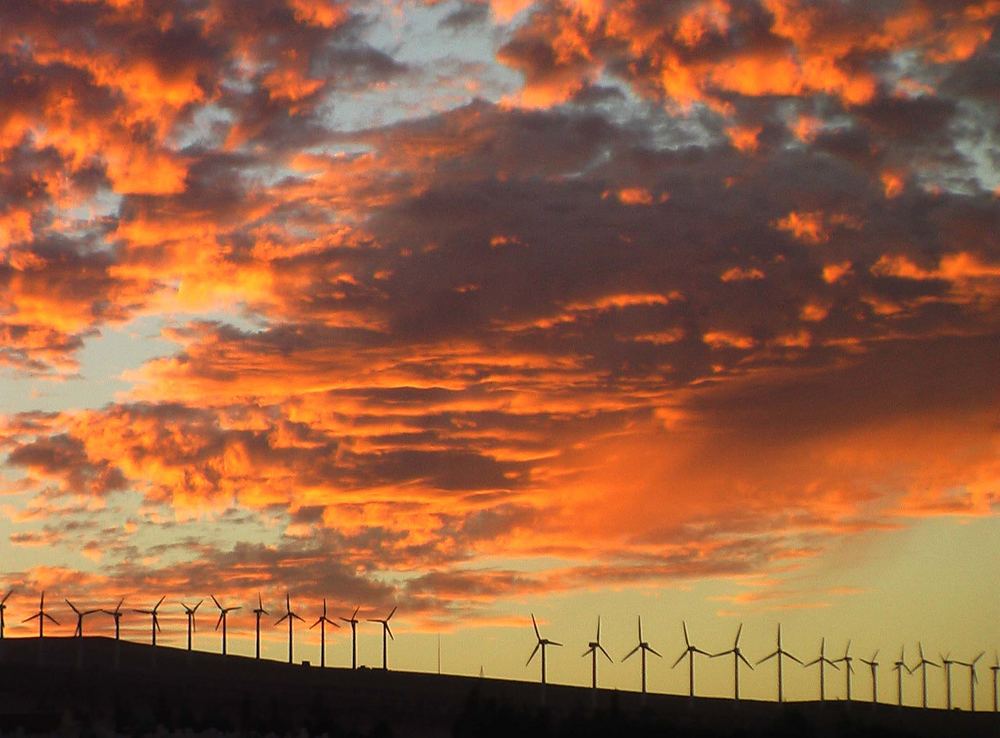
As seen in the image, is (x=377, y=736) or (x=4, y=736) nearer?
(x=4, y=736)

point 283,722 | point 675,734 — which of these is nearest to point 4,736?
point 283,722

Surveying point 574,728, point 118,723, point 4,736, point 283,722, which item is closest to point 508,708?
point 574,728

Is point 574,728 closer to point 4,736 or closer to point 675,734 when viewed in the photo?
point 675,734

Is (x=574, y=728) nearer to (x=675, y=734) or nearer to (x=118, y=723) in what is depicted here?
(x=675, y=734)

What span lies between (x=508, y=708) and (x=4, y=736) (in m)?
57.4

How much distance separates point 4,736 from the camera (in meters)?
164

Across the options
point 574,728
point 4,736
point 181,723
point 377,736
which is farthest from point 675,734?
point 4,736

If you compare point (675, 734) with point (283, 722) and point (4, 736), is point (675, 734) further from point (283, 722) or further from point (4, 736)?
point (4, 736)

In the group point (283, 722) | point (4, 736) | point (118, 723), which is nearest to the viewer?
point (4, 736)

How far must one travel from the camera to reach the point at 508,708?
7766 inches

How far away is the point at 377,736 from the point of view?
188m

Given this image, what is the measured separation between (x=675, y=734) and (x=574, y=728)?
1722cm

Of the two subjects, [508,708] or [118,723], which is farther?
[508,708]

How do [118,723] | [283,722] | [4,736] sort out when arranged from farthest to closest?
[283,722]
[118,723]
[4,736]
